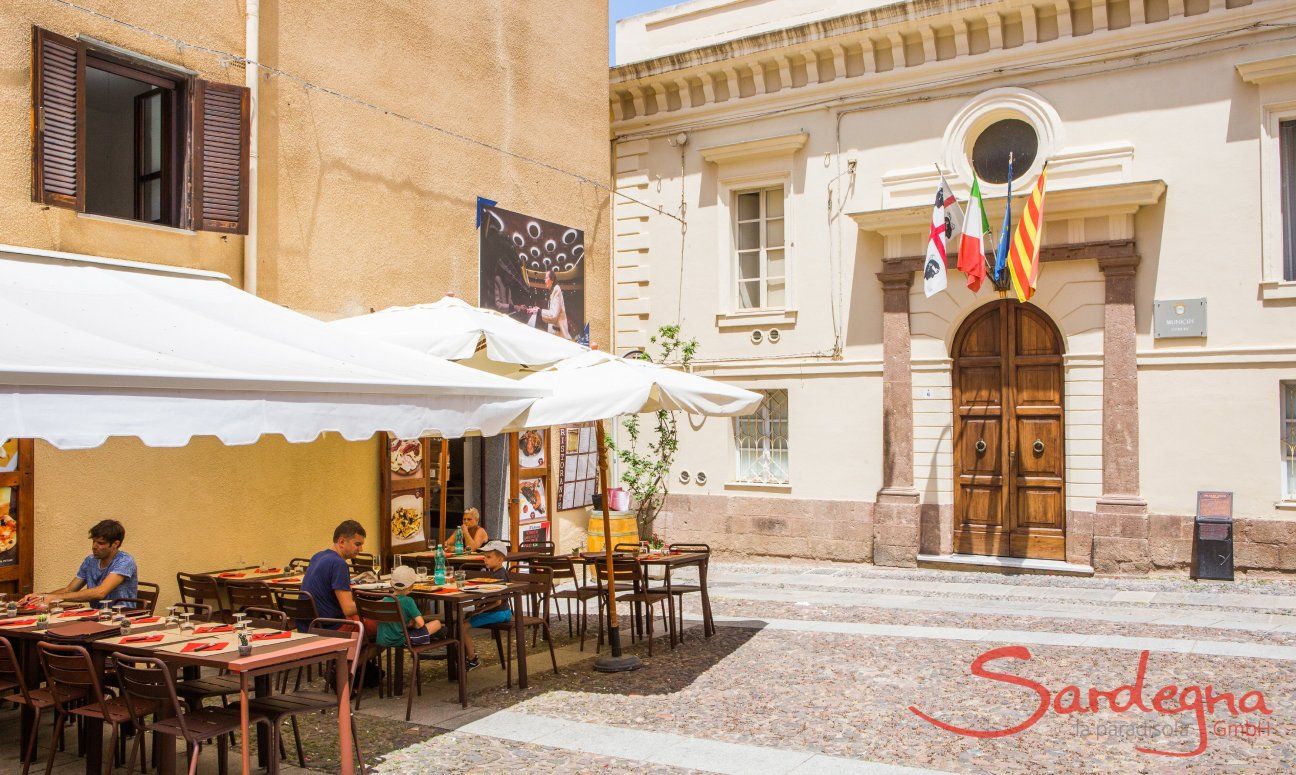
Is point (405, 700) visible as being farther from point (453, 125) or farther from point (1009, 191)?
point (1009, 191)

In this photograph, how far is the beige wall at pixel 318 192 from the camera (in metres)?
8.79

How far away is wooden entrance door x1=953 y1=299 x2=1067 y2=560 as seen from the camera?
14.2 m

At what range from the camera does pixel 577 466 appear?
15.4 m

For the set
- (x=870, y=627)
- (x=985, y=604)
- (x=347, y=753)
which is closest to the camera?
(x=347, y=753)

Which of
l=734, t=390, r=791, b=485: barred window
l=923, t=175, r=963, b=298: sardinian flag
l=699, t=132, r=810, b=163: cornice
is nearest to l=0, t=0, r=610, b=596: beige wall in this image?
l=699, t=132, r=810, b=163: cornice

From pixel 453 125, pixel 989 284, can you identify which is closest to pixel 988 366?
pixel 989 284

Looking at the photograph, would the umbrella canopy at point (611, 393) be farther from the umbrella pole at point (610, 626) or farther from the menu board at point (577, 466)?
the menu board at point (577, 466)

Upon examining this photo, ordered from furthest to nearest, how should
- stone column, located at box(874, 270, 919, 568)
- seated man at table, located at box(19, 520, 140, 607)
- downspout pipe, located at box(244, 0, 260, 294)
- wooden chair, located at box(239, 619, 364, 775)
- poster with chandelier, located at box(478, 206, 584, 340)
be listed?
stone column, located at box(874, 270, 919, 568), poster with chandelier, located at box(478, 206, 584, 340), downspout pipe, located at box(244, 0, 260, 294), seated man at table, located at box(19, 520, 140, 607), wooden chair, located at box(239, 619, 364, 775)

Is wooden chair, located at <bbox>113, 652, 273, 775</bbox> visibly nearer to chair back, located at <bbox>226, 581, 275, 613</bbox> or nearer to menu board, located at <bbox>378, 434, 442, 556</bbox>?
chair back, located at <bbox>226, 581, 275, 613</bbox>

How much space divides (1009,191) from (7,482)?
11.1 metres

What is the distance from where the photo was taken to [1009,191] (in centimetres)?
1342

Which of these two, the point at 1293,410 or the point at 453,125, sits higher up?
the point at 453,125

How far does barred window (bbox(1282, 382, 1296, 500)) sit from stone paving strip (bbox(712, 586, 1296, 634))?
251 centimetres

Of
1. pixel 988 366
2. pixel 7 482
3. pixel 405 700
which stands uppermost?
pixel 988 366
